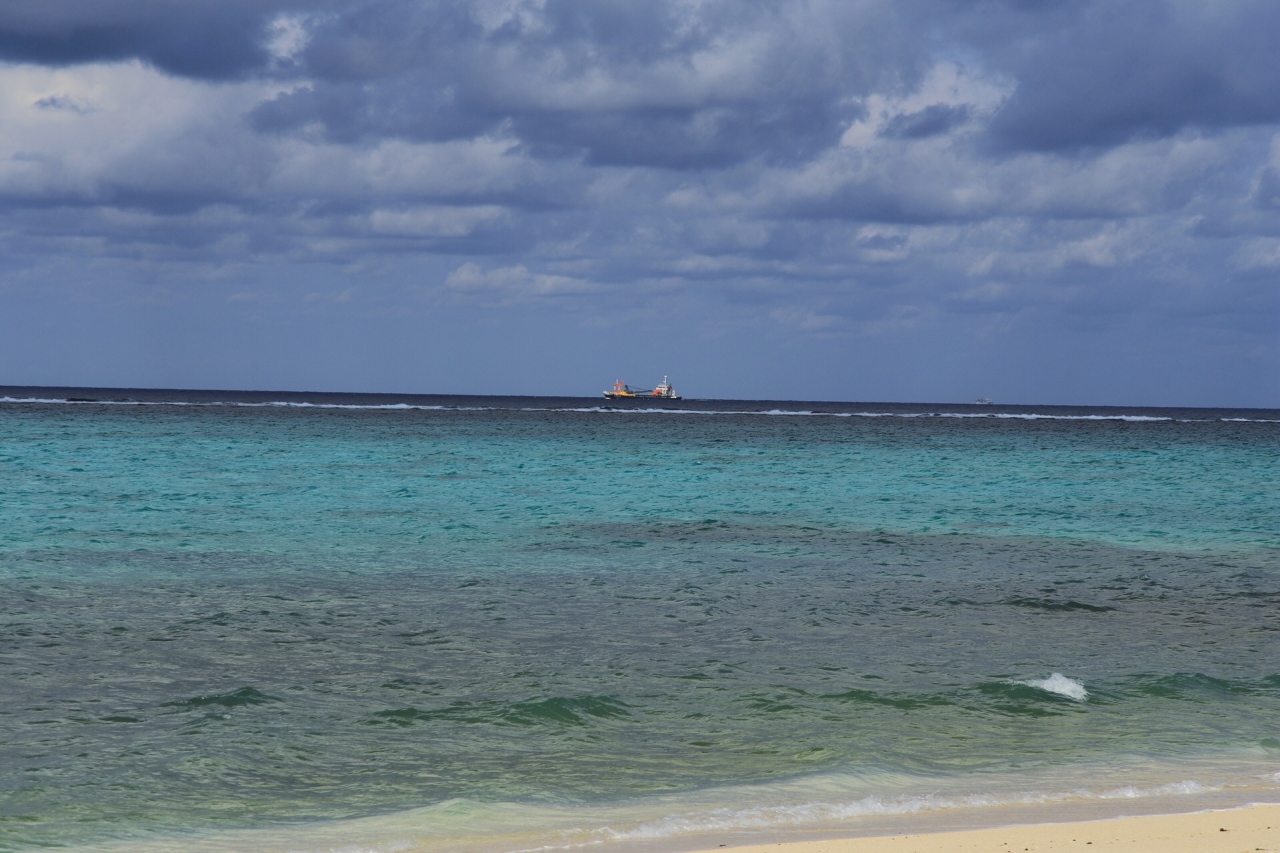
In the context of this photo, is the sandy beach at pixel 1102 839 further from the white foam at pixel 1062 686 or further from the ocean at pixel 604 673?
the white foam at pixel 1062 686

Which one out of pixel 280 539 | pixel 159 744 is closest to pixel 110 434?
pixel 280 539

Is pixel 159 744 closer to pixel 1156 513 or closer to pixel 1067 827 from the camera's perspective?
pixel 1067 827

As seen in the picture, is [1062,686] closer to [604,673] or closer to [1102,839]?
[1102,839]

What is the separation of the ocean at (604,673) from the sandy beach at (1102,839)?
0.43 meters

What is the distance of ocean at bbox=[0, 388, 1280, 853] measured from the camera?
858 cm

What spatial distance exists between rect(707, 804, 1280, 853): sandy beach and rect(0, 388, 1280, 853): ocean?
17.1 inches

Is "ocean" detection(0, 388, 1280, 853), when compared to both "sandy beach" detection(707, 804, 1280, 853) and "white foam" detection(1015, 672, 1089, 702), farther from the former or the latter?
"sandy beach" detection(707, 804, 1280, 853)

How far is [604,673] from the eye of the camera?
40.5 feet

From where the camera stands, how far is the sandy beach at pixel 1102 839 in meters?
7.39

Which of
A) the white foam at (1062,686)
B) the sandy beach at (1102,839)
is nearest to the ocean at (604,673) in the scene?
the white foam at (1062,686)

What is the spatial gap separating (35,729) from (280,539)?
513 inches

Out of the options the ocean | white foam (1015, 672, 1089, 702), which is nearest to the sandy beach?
the ocean

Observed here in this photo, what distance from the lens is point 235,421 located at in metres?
84.2

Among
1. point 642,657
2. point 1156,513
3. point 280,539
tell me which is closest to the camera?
point 642,657
